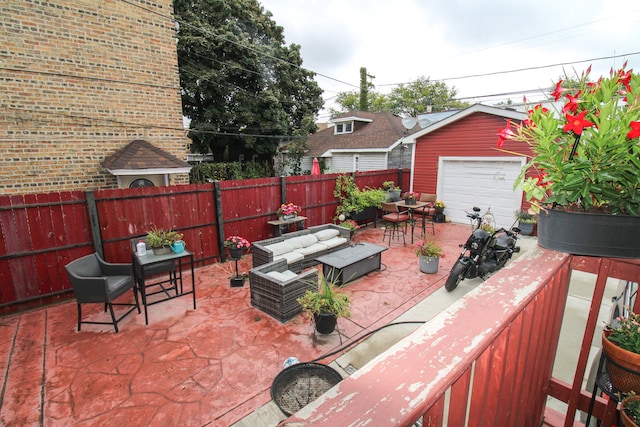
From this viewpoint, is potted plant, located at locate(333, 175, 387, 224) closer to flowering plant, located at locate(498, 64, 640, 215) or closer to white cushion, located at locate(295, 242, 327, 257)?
white cushion, located at locate(295, 242, 327, 257)

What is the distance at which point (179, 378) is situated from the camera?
312 centimetres

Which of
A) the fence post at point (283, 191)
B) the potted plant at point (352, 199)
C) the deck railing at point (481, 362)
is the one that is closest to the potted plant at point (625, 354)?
the deck railing at point (481, 362)

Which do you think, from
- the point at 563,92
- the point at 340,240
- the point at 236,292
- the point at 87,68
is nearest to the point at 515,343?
the point at 563,92

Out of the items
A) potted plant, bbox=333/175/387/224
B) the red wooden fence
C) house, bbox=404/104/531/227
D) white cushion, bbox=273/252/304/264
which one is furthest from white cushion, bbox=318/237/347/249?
house, bbox=404/104/531/227

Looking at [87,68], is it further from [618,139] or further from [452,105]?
[452,105]

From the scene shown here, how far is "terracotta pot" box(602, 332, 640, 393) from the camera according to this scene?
121 cm

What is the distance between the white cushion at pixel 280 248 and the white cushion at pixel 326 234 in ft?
2.75

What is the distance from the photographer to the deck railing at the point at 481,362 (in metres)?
0.56

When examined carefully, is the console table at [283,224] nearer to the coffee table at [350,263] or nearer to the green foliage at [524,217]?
the coffee table at [350,263]

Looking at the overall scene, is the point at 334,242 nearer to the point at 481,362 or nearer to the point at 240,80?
the point at 481,362

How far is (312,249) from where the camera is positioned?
19.4 feet

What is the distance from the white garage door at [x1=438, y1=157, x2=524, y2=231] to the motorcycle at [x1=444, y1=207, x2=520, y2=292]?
3981 millimetres

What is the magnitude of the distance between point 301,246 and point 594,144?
5.20 m

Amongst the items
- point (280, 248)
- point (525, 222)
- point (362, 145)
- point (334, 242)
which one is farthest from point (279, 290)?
point (362, 145)
